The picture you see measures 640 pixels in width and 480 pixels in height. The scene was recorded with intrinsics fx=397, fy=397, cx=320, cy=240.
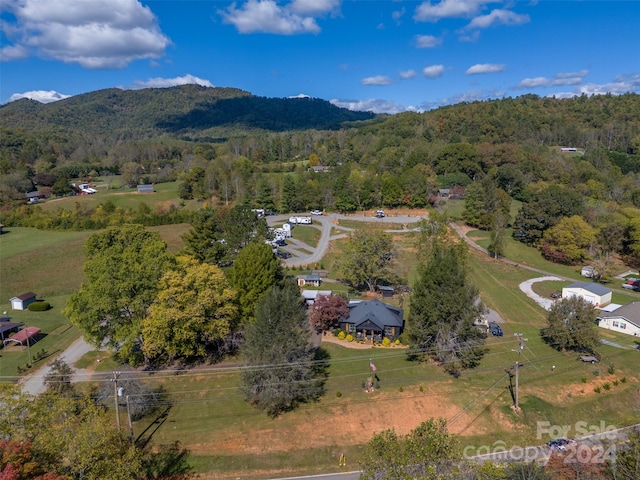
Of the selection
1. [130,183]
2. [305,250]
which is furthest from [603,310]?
[130,183]

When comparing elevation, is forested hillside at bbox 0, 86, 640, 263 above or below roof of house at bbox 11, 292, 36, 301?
above

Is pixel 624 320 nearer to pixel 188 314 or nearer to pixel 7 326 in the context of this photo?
pixel 188 314

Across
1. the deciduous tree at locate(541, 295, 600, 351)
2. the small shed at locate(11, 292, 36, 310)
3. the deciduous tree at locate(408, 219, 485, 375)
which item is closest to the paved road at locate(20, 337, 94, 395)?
the small shed at locate(11, 292, 36, 310)

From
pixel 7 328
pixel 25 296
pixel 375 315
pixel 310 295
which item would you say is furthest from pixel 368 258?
pixel 25 296

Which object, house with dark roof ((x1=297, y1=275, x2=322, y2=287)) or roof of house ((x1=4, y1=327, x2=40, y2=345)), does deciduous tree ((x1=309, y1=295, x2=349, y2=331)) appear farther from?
roof of house ((x1=4, y1=327, x2=40, y2=345))

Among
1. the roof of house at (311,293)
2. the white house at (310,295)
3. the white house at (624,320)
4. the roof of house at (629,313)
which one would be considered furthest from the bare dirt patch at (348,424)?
the roof of house at (629,313)

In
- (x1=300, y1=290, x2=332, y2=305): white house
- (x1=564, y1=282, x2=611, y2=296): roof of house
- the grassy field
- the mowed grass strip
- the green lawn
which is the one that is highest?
the grassy field

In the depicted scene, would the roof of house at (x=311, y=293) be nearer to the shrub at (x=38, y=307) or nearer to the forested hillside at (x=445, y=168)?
the shrub at (x=38, y=307)
